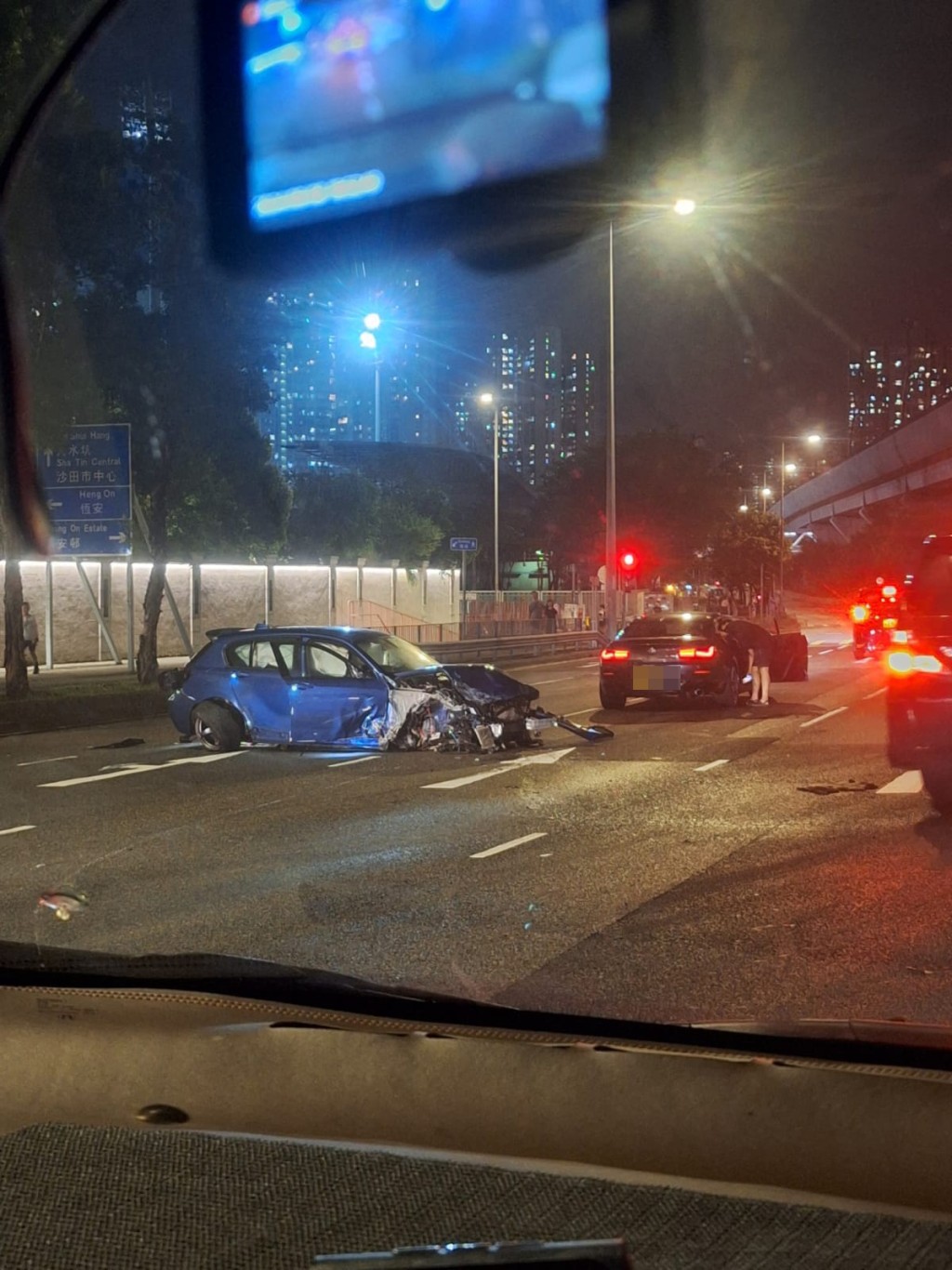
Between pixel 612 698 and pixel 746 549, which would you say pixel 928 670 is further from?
pixel 746 549

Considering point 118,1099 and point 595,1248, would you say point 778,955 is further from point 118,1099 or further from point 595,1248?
point 595,1248

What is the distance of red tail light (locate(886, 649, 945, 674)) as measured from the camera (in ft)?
32.6

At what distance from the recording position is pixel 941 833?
31.2 feet

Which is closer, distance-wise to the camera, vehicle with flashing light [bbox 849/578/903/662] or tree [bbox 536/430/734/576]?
vehicle with flashing light [bbox 849/578/903/662]

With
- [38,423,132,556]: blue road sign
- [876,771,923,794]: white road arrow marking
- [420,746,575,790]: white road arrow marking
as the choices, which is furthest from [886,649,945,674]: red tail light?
[38,423,132,556]: blue road sign

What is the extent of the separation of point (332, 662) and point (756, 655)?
861 centimetres

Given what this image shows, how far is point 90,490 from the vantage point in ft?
83.1

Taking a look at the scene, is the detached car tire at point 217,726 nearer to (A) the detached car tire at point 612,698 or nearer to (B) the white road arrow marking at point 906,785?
(A) the detached car tire at point 612,698

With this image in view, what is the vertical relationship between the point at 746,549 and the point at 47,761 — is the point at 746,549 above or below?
above

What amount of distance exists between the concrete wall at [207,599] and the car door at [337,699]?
1793 cm

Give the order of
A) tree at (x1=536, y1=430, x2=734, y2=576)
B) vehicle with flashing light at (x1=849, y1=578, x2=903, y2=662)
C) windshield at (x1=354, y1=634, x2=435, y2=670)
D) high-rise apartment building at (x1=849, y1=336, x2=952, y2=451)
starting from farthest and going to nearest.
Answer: high-rise apartment building at (x1=849, y1=336, x2=952, y2=451) → tree at (x1=536, y1=430, x2=734, y2=576) → vehicle with flashing light at (x1=849, y1=578, x2=903, y2=662) → windshield at (x1=354, y1=634, x2=435, y2=670)

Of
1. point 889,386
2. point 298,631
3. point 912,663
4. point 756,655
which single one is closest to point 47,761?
point 298,631

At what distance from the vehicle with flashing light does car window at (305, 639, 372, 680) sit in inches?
871

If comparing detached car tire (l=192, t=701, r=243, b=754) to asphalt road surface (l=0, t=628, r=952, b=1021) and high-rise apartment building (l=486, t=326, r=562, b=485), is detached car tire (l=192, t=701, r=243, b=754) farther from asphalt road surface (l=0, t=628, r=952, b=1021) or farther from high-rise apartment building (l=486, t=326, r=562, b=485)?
high-rise apartment building (l=486, t=326, r=562, b=485)
